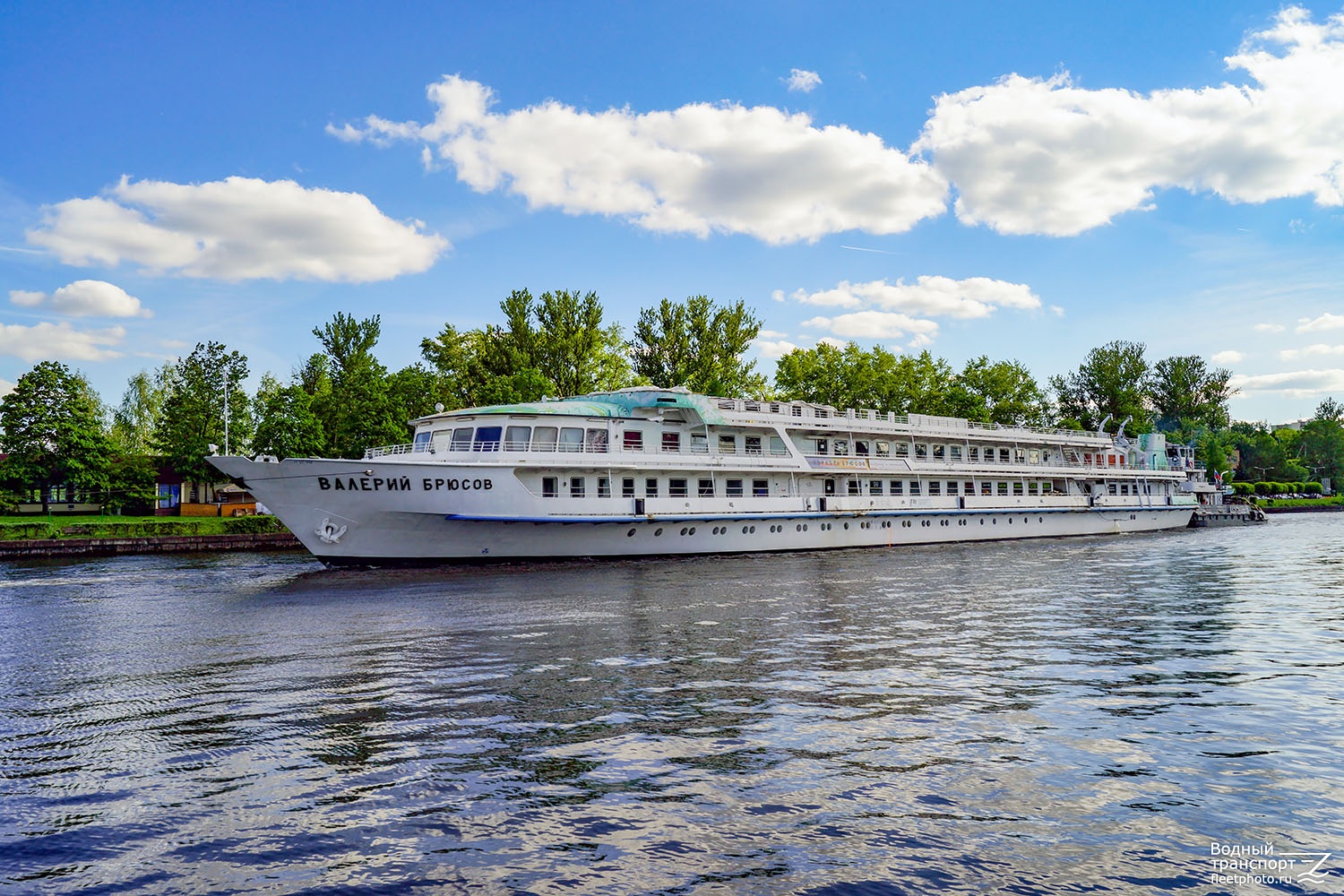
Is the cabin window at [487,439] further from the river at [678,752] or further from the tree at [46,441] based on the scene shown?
the tree at [46,441]

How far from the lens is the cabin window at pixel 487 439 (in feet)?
112

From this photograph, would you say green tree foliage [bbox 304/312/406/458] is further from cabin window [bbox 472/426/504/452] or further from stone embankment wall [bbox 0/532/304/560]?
cabin window [bbox 472/426/504/452]

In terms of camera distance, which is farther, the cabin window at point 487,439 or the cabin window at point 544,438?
the cabin window at point 544,438

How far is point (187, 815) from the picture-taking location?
7.58 meters

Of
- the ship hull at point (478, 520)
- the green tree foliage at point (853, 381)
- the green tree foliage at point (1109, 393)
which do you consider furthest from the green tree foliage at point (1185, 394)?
the ship hull at point (478, 520)

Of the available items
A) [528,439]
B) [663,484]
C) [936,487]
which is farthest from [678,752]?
[936,487]

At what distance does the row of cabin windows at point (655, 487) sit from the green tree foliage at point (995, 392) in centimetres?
4804

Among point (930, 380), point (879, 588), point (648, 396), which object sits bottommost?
point (879, 588)

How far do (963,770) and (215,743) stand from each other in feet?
28.5

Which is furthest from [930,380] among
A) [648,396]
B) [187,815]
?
[187,815]

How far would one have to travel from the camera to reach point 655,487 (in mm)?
38562

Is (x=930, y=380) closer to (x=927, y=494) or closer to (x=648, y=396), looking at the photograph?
(x=927, y=494)

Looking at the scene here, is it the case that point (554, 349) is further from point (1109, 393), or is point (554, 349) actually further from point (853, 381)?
point (1109, 393)

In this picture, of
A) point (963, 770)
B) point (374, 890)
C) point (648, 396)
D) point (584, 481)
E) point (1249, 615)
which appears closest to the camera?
point (374, 890)
